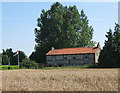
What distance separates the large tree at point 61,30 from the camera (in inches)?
2569

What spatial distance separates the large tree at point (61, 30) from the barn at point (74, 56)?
435 centimetres

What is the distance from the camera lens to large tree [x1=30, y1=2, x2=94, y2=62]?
65.2 m

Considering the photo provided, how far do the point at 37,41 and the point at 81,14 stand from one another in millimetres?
16653

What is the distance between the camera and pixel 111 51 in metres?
45.6

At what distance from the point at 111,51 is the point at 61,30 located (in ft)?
75.7

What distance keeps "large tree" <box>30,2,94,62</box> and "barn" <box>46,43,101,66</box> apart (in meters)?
4.35

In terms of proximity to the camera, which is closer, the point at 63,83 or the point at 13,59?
the point at 63,83

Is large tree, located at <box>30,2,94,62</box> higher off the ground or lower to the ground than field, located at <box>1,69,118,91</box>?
higher

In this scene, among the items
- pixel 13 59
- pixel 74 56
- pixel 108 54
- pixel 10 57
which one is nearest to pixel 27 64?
pixel 74 56

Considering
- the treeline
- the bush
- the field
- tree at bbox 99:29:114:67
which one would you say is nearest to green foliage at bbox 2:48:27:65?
the treeline

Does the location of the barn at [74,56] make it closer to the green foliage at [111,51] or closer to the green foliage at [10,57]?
the green foliage at [111,51]

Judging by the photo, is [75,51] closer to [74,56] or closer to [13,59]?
[74,56]

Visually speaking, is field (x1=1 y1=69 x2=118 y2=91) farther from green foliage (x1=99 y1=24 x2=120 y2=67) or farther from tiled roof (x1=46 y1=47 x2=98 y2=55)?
tiled roof (x1=46 y1=47 x2=98 y2=55)

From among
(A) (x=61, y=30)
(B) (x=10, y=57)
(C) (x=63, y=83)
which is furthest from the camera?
(B) (x=10, y=57)
